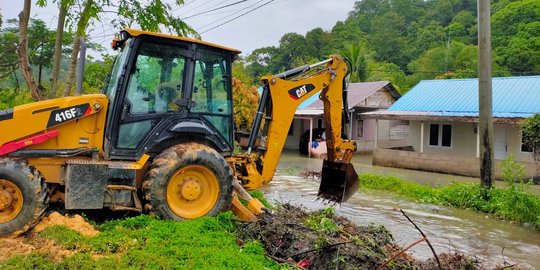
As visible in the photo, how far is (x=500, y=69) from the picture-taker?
3553 centimetres

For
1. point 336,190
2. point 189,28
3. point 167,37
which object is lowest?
point 336,190

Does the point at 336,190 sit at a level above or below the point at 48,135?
below

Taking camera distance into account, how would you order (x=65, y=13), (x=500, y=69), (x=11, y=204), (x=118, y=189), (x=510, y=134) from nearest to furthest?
(x=11, y=204)
(x=118, y=189)
(x=65, y=13)
(x=510, y=134)
(x=500, y=69)

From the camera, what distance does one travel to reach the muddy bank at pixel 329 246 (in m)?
4.54

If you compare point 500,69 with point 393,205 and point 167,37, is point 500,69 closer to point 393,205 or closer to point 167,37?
point 393,205

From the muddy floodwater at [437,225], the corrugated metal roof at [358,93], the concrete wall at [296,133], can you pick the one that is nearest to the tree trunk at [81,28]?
the muddy floodwater at [437,225]

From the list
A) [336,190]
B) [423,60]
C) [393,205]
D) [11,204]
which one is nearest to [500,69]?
[423,60]

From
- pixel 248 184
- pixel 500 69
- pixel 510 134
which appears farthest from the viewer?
pixel 500 69

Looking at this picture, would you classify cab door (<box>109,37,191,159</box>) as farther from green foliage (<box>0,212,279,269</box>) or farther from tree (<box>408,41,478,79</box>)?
tree (<box>408,41,478,79</box>)

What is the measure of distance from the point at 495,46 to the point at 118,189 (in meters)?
40.3

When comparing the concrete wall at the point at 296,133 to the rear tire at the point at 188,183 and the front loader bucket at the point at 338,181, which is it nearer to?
the front loader bucket at the point at 338,181

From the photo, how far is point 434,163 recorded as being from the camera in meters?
18.2

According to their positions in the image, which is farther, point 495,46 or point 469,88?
point 495,46

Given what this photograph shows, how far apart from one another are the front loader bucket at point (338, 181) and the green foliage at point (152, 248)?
2.75m
